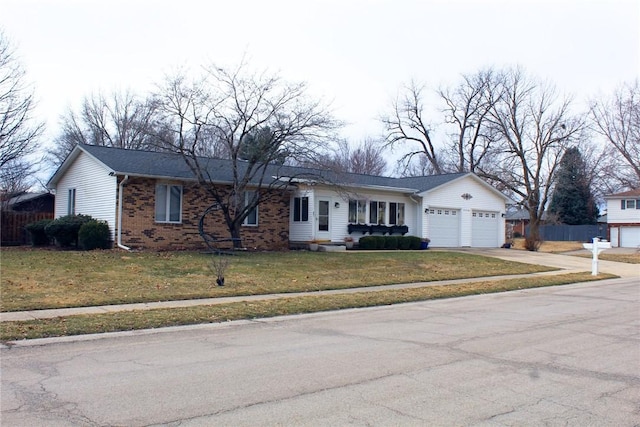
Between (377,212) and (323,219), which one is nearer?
(323,219)

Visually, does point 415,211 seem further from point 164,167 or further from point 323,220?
point 164,167

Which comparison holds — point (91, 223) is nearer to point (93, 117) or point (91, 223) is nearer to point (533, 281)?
point (533, 281)

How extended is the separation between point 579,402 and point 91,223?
20.7 m

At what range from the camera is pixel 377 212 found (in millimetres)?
31172

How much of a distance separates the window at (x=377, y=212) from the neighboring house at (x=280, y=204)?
5 cm

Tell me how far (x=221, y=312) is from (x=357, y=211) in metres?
19.2

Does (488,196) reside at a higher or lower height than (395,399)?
higher

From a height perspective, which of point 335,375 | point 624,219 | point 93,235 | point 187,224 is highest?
point 624,219

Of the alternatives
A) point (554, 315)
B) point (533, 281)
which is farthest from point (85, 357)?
point (533, 281)

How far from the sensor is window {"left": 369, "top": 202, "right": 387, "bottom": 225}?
1218 inches

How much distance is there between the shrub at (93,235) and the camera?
22.9 meters

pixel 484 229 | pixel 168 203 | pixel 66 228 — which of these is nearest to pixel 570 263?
pixel 484 229

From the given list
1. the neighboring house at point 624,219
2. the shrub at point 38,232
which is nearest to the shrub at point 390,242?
the shrub at point 38,232

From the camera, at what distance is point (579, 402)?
5988mm
